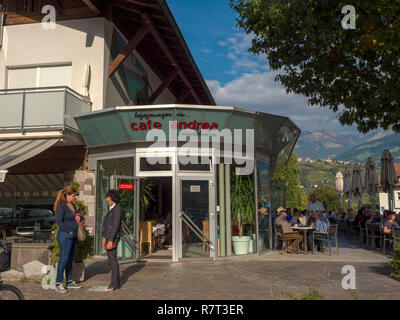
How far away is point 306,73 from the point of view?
9070 millimetres

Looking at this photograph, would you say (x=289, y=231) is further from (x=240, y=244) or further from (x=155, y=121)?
(x=155, y=121)

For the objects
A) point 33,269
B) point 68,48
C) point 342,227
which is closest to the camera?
point 33,269

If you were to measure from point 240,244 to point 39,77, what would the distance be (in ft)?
26.5

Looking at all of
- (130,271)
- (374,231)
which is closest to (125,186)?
(130,271)

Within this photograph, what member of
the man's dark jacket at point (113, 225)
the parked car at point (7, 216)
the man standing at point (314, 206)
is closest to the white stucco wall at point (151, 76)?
the parked car at point (7, 216)

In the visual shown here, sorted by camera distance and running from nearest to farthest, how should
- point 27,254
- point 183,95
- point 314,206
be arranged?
point 27,254 → point 314,206 → point 183,95

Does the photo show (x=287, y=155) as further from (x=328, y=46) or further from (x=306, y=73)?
(x=328, y=46)

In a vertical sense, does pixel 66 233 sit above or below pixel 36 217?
below

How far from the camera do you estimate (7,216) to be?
40.4 ft

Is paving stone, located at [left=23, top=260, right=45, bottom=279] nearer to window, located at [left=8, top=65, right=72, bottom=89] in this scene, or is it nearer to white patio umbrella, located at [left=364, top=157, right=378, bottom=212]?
window, located at [left=8, top=65, right=72, bottom=89]

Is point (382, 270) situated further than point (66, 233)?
Yes

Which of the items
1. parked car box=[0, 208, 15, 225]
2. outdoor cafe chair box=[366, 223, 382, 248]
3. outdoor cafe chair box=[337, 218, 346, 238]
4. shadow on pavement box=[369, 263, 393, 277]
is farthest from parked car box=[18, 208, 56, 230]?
outdoor cafe chair box=[337, 218, 346, 238]

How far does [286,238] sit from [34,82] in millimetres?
9173
